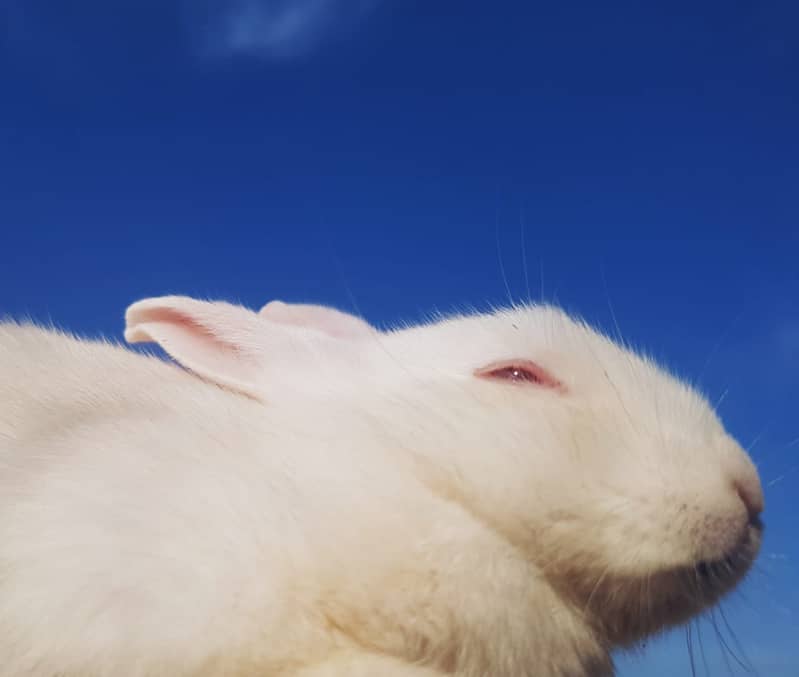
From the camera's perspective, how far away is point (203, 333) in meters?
3.74

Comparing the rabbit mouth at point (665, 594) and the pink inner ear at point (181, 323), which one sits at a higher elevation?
the pink inner ear at point (181, 323)

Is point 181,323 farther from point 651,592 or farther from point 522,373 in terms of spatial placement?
point 651,592

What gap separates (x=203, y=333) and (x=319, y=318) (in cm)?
68

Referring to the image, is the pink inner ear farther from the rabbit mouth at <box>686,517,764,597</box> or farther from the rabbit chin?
the rabbit mouth at <box>686,517,764,597</box>

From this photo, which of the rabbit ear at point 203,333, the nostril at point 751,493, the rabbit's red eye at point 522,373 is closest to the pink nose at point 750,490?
the nostril at point 751,493

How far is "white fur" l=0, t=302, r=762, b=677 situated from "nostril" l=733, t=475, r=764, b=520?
2cm

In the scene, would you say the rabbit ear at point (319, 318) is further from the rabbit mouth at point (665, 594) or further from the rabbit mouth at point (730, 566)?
the rabbit mouth at point (730, 566)

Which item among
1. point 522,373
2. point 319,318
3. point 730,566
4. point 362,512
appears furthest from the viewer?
point 319,318

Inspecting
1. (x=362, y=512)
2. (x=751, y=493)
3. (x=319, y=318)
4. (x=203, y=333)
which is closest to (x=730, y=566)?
(x=751, y=493)

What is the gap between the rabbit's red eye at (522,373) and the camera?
3514 mm

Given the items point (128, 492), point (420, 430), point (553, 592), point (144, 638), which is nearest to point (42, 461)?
point (128, 492)

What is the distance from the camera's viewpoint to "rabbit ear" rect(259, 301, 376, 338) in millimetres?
4164

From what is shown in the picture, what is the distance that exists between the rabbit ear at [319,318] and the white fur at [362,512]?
0.39 meters

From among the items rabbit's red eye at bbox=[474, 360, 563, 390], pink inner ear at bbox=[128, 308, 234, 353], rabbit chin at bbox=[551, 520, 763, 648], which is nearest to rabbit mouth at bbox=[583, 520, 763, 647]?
rabbit chin at bbox=[551, 520, 763, 648]
